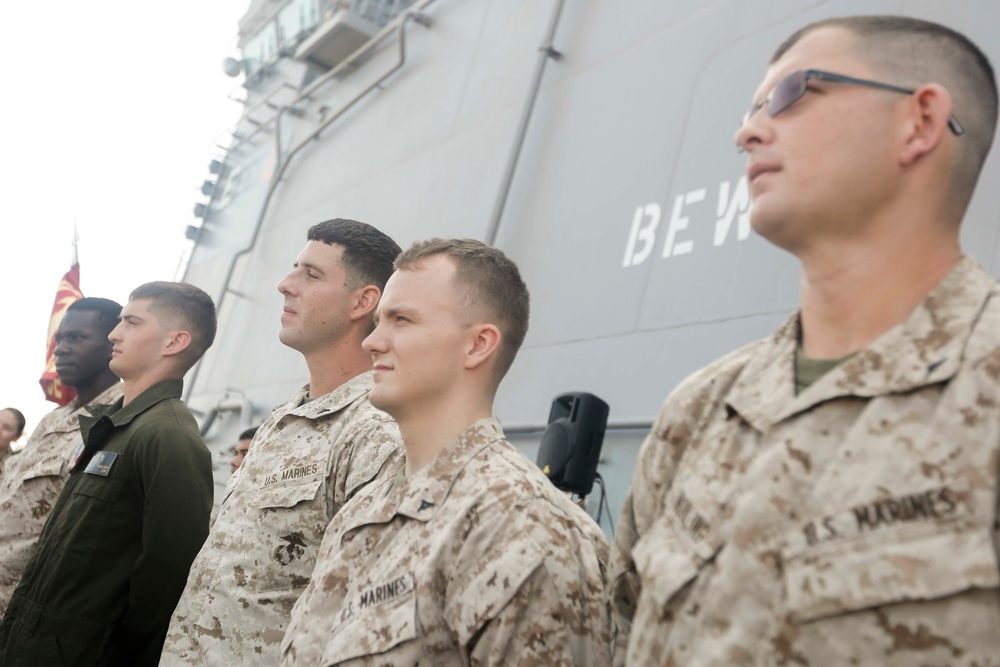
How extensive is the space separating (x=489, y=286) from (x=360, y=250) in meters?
0.79

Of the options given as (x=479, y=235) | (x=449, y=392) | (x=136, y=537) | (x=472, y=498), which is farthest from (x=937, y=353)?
(x=479, y=235)

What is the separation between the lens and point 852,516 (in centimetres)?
103

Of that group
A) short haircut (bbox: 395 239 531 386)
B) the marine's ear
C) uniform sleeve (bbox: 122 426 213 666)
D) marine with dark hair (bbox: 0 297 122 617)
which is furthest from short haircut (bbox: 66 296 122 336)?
the marine's ear

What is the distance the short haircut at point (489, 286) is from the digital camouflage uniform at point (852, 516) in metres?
0.76

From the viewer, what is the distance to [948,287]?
1.14m

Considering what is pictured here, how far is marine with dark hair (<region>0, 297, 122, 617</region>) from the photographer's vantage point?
3406 mm

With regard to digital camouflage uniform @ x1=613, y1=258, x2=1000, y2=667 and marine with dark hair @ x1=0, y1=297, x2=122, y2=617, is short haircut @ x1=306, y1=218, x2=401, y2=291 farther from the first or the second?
digital camouflage uniform @ x1=613, y1=258, x2=1000, y2=667

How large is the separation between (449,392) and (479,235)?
319 cm

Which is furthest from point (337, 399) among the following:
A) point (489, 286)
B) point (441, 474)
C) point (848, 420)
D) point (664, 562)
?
point (848, 420)

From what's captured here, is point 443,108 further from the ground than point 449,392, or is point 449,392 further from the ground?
point 443,108

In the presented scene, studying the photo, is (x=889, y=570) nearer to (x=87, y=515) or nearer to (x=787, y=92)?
(x=787, y=92)

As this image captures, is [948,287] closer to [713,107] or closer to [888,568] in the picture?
[888,568]

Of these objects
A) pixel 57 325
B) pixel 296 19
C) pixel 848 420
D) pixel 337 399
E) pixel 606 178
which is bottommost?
pixel 848 420

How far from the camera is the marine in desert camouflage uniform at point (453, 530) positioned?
4.91ft
